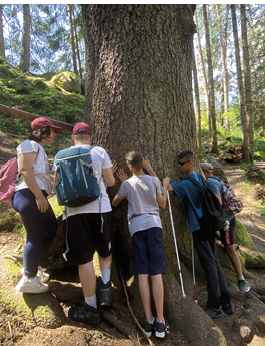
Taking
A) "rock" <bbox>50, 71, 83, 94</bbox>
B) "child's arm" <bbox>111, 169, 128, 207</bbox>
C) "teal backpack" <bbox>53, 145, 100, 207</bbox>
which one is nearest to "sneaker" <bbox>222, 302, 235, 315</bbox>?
"child's arm" <bbox>111, 169, 128, 207</bbox>

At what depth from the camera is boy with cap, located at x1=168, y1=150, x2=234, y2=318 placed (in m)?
2.99

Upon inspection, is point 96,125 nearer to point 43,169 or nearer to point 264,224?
point 43,169

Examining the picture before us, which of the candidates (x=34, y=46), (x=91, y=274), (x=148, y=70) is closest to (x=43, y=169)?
(x=91, y=274)

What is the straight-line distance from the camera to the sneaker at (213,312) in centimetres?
292

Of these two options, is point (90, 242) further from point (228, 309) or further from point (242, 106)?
point (242, 106)

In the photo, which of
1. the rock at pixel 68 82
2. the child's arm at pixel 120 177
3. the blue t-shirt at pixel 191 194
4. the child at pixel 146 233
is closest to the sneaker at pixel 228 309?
the child at pixel 146 233

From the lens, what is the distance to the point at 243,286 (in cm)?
344

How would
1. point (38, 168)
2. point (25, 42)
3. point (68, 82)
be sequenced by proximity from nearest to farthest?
point (38, 168) → point (68, 82) → point (25, 42)

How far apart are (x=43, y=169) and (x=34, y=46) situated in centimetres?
2254

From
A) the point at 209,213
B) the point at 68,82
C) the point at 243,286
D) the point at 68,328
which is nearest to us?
the point at 68,328

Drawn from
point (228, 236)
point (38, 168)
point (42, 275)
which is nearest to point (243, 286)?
point (228, 236)

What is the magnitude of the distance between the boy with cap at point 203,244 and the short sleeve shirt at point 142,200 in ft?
1.42

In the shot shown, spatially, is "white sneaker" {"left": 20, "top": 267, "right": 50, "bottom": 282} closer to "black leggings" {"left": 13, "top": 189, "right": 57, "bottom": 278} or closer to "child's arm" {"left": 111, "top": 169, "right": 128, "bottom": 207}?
"black leggings" {"left": 13, "top": 189, "right": 57, "bottom": 278}

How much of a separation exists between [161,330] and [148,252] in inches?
31.7
